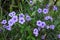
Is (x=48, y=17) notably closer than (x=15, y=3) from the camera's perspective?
Yes

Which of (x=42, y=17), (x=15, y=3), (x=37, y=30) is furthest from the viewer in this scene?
(x=15, y=3)

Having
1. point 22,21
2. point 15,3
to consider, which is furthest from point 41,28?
point 15,3

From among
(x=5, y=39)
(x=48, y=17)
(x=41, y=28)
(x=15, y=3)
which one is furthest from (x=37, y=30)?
(x=15, y=3)

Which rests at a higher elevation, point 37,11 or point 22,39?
point 37,11

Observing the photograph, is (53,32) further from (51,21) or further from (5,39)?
(5,39)

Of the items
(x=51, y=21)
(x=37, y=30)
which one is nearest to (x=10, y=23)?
(x=37, y=30)

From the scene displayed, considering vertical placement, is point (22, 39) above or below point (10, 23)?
below

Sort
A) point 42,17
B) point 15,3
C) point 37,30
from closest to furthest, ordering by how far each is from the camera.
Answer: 1. point 37,30
2. point 42,17
3. point 15,3

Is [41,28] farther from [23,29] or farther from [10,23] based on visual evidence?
[10,23]

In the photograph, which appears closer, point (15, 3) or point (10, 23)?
point (10, 23)
